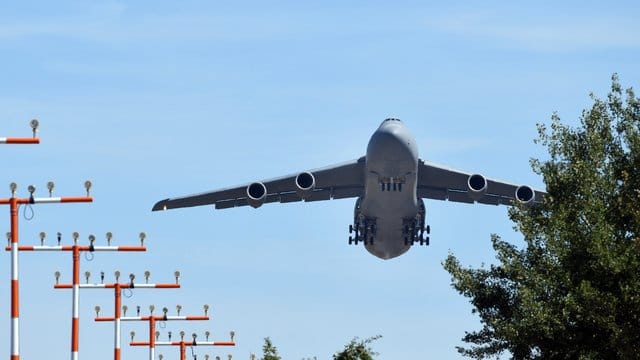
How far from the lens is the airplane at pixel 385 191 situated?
64625 mm

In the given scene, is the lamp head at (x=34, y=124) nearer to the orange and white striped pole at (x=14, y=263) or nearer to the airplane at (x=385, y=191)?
the orange and white striped pole at (x=14, y=263)

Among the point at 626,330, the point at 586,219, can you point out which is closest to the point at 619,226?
the point at 586,219

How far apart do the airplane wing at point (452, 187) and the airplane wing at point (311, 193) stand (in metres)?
3.32

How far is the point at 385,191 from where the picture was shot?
65.2 m

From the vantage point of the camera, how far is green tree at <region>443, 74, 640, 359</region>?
4097cm

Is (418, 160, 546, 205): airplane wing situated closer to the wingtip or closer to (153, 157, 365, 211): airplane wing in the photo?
(153, 157, 365, 211): airplane wing

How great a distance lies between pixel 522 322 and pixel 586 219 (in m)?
3.62

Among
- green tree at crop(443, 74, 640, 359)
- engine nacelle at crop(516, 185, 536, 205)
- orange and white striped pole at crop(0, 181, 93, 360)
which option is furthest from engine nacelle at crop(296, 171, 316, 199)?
orange and white striped pole at crop(0, 181, 93, 360)

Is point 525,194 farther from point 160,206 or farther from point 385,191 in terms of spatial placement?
point 160,206

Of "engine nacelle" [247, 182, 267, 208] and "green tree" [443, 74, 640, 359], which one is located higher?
"engine nacelle" [247, 182, 267, 208]

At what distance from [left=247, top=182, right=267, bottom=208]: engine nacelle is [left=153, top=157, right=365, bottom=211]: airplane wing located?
3561 mm

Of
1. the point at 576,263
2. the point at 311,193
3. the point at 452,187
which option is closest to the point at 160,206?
the point at 311,193

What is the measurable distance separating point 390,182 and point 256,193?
715 cm

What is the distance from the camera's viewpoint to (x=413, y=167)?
65.0 m
